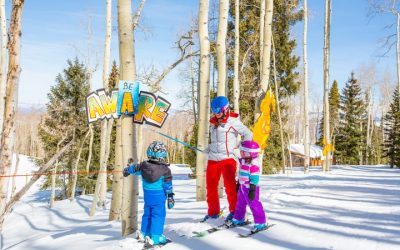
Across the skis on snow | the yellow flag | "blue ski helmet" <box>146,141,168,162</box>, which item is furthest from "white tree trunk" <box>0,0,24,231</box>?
the yellow flag

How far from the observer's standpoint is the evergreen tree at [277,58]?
75.3 feet

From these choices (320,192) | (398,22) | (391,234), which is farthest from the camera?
(398,22)

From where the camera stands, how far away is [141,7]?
1305cm

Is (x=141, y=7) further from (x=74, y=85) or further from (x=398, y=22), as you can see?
(x=398, y=22)

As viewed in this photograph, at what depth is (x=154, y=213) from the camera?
4922 millimetres

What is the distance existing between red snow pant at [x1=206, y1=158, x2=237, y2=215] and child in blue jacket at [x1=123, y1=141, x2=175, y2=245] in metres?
0.99

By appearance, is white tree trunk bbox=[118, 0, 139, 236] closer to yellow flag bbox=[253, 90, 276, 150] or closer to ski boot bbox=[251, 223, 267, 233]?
ski boot bbox=[251, 223, 267, 233]

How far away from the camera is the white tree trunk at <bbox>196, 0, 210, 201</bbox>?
8.84 meters

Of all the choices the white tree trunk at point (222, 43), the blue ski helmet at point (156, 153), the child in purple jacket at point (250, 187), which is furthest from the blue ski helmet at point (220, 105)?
the white tree trunk at point (222, 43)

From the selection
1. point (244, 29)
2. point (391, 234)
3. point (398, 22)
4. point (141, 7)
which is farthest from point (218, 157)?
point (398, 22)

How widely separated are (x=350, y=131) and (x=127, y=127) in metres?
41.9

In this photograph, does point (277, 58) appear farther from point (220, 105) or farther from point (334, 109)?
point (334, 109)

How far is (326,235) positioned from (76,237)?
3991 millimetres

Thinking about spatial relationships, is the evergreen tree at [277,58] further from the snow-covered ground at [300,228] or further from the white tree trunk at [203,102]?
the snow-covered ground at [300,228]
